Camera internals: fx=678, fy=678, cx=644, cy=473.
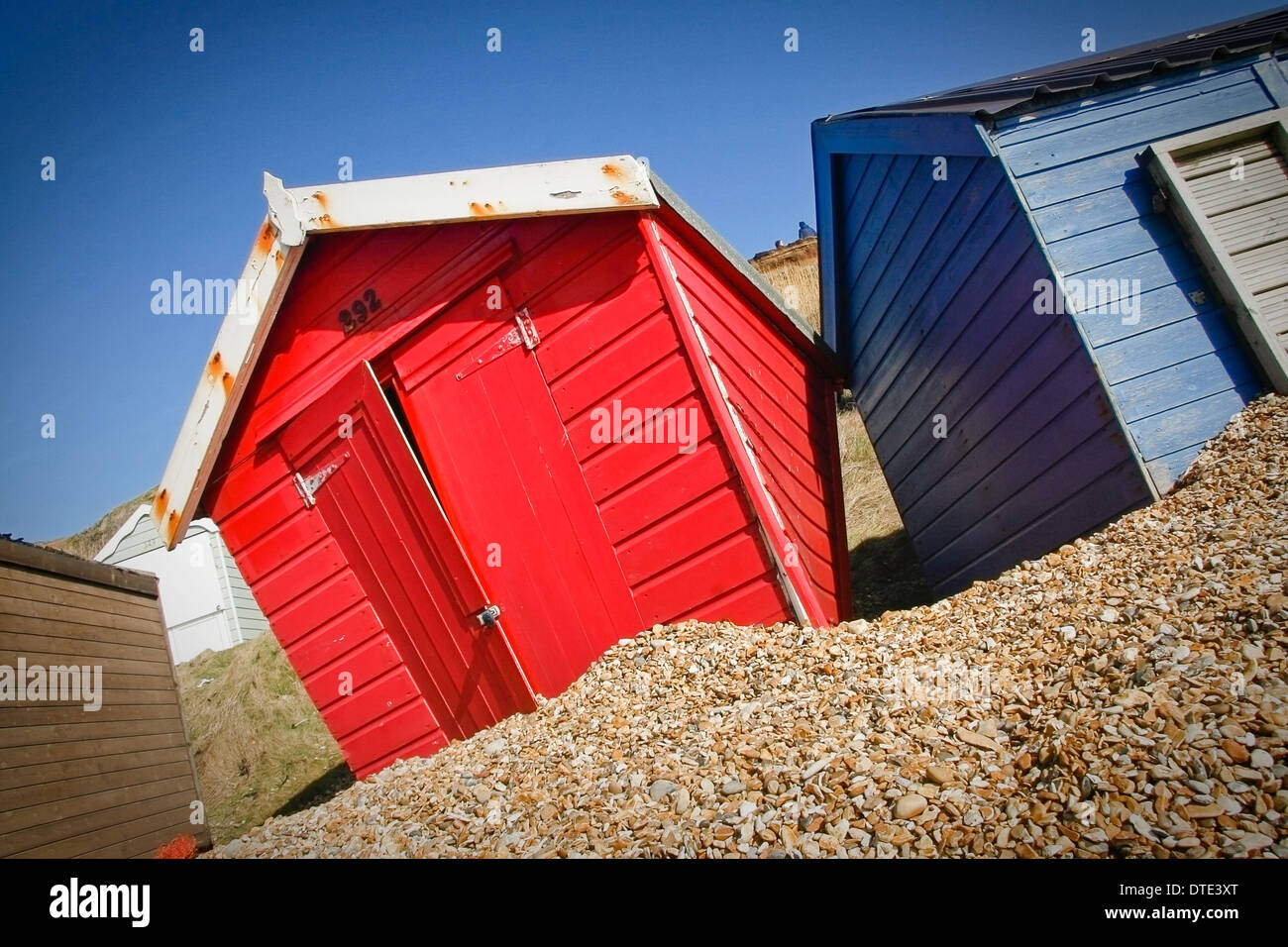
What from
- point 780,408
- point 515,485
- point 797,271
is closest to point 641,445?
point 515,485

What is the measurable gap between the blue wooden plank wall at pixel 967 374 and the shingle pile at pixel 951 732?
2.75ft

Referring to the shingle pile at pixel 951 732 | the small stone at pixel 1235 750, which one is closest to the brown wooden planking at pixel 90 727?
the shingle pile at pixel 951 732

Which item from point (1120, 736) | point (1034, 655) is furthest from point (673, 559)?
point (1120, 736)

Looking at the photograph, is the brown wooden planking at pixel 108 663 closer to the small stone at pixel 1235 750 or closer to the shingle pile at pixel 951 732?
the shingle pile at pixel 951 732

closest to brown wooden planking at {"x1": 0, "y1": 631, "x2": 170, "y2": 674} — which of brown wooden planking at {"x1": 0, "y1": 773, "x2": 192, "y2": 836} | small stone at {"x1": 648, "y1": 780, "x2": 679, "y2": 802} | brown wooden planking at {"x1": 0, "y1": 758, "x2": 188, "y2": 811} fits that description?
brown wooden planking at {"x1": 0, "y1": 758, "x2": 188, "y2": 811}

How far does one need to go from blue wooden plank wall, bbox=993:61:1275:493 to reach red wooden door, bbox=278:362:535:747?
4887mm

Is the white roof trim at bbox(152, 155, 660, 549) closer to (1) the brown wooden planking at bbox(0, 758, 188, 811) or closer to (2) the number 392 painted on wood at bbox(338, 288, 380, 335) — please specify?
(2) the number 392 painted on wood at bbox(338, 288, 380, 335)

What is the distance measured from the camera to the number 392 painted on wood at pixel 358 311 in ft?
16.8

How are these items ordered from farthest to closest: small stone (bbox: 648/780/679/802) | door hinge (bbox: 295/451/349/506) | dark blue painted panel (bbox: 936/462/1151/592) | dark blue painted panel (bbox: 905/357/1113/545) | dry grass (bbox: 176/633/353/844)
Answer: dry grass (bbox: 176/633/353/844) < door hinge (bbox: 295/451/349/506) < dark blue painted panel (bbox: 905/357/1113/545) < dark blue painted panel (bbox: 936/462/1151/592) < small stone (bbox: 648/780/679/802)

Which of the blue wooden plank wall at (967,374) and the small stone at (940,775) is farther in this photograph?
the blue wooden plank wall at (967,374)

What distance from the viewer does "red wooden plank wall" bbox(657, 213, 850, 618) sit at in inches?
198

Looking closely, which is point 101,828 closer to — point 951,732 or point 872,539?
point 951,732

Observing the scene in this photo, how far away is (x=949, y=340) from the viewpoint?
628cm
